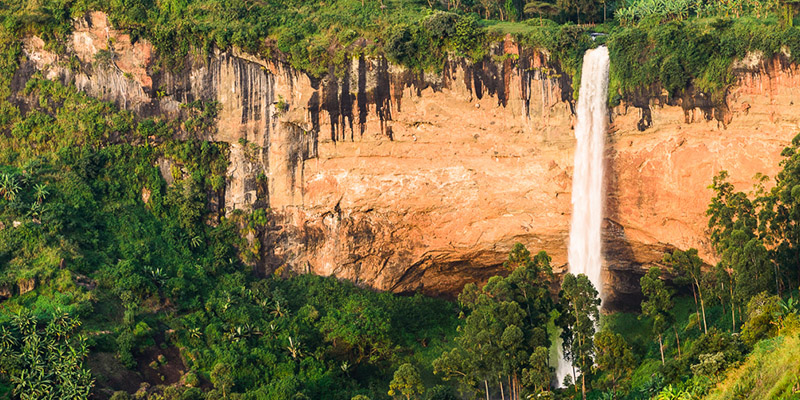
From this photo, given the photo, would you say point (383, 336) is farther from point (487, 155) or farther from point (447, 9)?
point (447, 9)

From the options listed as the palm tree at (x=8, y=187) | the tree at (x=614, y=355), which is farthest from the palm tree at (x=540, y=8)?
the palm tree at (x=8, y=187)

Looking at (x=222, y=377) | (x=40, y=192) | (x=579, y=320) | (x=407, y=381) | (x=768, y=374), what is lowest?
(x=222, y=377)

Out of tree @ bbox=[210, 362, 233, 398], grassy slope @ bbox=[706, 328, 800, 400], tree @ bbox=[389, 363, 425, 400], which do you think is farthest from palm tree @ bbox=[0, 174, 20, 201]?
grassy slope @ bbox=[706, 328, 800, 400]

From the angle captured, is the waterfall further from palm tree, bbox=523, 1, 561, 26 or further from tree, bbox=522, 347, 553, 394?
tree, bbox=522, 347, 553, 394

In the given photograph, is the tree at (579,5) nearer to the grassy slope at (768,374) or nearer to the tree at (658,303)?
the tree at (658,303)

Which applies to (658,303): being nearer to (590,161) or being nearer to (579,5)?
(590,161)

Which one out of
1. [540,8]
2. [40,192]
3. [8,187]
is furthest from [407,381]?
[540,8]
